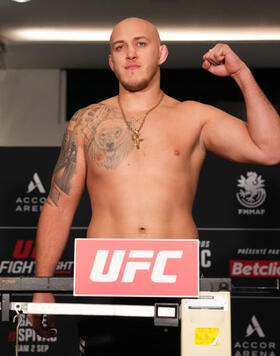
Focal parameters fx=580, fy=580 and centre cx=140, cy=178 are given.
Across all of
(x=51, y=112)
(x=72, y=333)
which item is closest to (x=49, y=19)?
(x=51, y=112)

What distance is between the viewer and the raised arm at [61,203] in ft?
5.70

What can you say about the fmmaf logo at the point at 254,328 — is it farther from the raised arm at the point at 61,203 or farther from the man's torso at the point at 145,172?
the raised arm at the point at 61,203

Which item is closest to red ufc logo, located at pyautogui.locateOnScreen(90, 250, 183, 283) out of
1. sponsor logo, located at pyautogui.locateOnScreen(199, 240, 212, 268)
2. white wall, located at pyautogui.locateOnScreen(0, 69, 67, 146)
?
sponsor logo, located at pyautogui.locateOnScreen(199, 240, 212, 268)

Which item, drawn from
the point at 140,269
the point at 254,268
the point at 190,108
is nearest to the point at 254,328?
the point at 254,268

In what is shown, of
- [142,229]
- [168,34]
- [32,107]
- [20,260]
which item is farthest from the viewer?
[32,107]

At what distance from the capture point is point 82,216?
3.42 meters

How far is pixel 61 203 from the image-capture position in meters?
1.81

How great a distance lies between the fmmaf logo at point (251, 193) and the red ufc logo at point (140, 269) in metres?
2.39

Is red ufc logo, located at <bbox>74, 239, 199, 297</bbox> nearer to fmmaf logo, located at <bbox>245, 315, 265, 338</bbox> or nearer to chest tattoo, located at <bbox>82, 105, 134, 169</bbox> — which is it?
chest tattoo, located at <bbox>82, 105, 134, 169</bbox>

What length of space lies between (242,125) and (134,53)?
1.32 feet

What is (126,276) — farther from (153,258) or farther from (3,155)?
(3,155)

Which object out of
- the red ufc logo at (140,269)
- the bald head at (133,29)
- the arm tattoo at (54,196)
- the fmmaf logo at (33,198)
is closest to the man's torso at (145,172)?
the arm tattoo at (54,196)

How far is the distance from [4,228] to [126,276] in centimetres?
252

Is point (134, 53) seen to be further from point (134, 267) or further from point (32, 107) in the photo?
point (32, 107)
